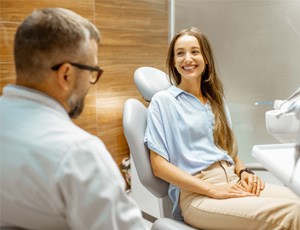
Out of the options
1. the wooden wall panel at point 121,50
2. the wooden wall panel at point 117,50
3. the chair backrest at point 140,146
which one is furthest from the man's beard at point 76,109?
the wooden wall panel at point 121,50

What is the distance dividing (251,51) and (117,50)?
1.00 metres

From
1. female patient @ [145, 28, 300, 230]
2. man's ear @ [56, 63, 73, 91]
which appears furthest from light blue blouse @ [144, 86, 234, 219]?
man's ear @ [56, 63, 73, 91]

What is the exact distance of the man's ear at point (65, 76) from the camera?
2.94 feet

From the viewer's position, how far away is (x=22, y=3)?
7.11 feet

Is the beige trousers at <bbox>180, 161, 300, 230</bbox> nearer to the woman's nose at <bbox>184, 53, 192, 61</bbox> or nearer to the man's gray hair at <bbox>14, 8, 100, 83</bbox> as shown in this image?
the woman's nose at <bbox>184, 53, 192, 61</bbox>

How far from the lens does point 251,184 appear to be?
162 centimetres

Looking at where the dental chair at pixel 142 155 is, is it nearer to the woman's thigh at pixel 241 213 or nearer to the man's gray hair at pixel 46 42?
the woman's thigh at pixel 241 213

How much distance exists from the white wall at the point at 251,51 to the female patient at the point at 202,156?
950 mm

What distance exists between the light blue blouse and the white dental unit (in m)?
0.43

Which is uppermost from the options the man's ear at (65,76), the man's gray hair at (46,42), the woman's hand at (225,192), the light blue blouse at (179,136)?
the man's gray hair at (46,42)

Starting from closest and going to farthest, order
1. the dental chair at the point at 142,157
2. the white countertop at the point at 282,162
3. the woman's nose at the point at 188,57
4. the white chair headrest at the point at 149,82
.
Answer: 1. the white countertop at the point at 282,162
2. the dental chair at the point at 142,157
3. the woman's nose at the point at 188,57
4. the white chair headrest at the point at 149,82

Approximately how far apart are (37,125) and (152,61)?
2268mm

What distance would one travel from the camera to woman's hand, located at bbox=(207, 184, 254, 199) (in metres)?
1.46

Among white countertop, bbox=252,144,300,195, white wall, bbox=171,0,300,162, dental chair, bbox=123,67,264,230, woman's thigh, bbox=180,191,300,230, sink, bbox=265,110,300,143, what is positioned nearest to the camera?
white countertop, bbox=252,144,300,195
